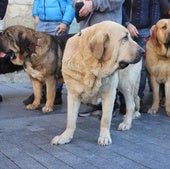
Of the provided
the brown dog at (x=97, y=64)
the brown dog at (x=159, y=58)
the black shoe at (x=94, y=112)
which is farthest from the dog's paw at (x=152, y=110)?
the brown dog at (x=97, y=64)

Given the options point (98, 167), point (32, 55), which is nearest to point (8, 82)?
point (32, 55)

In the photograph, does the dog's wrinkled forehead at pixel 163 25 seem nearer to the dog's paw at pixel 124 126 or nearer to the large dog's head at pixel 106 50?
the dog's paw at pixel 124 126

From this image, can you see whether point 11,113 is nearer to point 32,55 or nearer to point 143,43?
point 32,55

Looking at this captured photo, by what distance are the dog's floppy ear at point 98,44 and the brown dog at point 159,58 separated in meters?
2.07

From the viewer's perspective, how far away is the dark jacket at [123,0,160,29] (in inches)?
232

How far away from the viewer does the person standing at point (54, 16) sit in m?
6.36

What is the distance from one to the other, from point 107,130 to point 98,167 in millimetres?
809

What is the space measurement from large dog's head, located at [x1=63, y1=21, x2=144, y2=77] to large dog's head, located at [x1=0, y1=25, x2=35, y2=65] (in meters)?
1.93

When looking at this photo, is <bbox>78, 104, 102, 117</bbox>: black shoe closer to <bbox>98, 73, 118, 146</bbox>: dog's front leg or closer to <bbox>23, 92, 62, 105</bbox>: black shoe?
<bbox>23, 92, 62, 105</bbox>: black shoe

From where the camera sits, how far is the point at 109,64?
3939 millimetres

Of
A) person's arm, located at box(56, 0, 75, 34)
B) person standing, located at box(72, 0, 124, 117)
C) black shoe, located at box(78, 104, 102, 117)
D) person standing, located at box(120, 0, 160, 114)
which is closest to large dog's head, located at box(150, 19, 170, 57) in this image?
person standing, located at box(120, 0, 160, 114)

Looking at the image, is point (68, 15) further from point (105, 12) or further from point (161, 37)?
point (161, 37)

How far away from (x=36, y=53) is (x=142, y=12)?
1.66m

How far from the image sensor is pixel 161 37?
5.77 m
